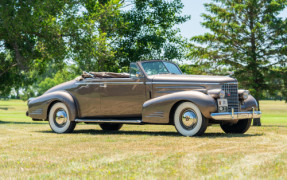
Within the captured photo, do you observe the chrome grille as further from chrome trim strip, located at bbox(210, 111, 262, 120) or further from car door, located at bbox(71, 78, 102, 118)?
car door, located at bbox(71, 78, 102, 118)

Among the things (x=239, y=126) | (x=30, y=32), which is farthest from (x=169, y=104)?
(x=30, y=32)

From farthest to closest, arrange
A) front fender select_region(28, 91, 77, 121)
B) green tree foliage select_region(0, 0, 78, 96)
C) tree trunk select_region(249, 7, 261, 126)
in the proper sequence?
tree trunk select_region(249, 7, 261, 126) → green tree foliage select_region(0, 0, 78, 96) → front fender select_region(28, 91, 77, 121)

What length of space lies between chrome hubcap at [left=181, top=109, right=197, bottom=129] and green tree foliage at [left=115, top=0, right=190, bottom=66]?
54.3 feet

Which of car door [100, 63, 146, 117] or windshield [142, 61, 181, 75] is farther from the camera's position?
windshield [142, 61, 181, 75]

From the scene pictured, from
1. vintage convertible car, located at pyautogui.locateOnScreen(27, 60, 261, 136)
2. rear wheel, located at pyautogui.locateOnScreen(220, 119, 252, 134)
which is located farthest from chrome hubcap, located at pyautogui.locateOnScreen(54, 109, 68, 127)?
rear wheel, located at pyautogui.locateOnScreen(220, 119, 252, 134)

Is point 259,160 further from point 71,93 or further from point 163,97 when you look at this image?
point 71,93

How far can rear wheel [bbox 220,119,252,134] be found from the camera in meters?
10.8

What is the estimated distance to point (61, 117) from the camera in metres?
11.8

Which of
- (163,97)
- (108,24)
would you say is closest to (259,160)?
(163,97)

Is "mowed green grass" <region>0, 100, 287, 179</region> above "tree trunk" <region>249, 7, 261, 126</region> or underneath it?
underneath

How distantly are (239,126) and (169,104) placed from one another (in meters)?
2.36

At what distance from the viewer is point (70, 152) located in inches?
288

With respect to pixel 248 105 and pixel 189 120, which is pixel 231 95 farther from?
pixel 189 120

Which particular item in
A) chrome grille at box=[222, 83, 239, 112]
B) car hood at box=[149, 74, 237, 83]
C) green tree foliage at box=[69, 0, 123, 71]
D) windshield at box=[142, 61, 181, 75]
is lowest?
chrome grille at box=[222, 83, 239, 112]
